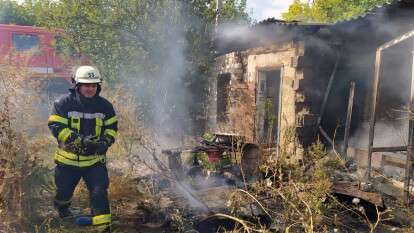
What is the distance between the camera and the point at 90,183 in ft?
15.1

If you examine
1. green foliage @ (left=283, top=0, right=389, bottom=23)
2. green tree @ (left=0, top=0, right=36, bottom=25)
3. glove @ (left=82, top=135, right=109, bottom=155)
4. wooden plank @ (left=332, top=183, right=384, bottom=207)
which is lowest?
wooden plank @ (left=332, top=183, right=384, bottom=207)

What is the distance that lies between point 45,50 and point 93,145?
7.86 meters

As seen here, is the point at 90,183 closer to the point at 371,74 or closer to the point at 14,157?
the point at 14,157

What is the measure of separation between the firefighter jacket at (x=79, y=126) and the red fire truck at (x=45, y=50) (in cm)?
663

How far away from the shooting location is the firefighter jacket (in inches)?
172

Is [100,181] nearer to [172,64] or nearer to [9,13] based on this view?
[172,64]

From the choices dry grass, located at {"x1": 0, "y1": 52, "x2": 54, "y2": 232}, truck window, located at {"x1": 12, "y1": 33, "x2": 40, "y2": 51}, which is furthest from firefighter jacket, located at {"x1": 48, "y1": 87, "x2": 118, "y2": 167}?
truck window, located at {"x1": 12, "y1": 33, "x2": 40, "y2": 51}

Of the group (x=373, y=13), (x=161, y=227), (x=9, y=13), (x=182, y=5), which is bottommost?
(x=161, y=227)

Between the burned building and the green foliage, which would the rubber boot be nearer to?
the burned building

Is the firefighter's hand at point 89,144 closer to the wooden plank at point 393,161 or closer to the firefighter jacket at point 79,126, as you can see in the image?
the firefighter jacket at point 79,126

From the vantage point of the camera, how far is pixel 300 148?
7.43 meters

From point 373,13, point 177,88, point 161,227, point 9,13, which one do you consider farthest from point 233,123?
point 9,13

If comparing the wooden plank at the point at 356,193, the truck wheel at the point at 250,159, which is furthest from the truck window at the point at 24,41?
the wooden plank at the point at 356,193

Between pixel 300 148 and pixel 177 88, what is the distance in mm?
4493
